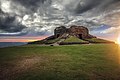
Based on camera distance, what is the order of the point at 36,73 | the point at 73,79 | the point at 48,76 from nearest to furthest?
the point at 73,79
the point at 48,76
the point at 36,73

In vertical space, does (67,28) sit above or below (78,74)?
above

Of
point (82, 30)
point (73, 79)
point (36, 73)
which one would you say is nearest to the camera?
point (73, 79)

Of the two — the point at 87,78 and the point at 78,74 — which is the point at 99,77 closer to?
the point at 87,78

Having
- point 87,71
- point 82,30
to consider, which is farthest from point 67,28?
point 87,71

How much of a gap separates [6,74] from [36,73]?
3776mm

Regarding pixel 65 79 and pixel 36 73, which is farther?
pixel 36 73

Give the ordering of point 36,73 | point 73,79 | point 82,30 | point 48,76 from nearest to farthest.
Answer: point 73,79 < point 48,76 < point 36,73 < point 82,30

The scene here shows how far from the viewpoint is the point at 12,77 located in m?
15.6

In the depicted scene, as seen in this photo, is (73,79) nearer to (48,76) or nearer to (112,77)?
(48,76)

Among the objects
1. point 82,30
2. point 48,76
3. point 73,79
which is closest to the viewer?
point 73,79

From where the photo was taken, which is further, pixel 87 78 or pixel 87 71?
pixel 87 71

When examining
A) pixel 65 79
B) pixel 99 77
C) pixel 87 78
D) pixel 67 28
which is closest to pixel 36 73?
pixel 65 79

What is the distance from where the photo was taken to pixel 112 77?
14789mm

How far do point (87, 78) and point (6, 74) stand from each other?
9908mm
